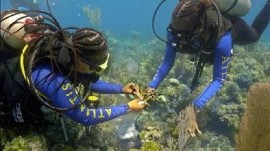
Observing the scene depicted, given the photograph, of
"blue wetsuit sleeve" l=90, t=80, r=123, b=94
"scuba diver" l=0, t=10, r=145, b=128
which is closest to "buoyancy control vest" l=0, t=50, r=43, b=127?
"scuba diver" l=0, t=10, r=145, b=128

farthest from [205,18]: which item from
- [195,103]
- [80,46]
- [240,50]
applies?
[240,50]

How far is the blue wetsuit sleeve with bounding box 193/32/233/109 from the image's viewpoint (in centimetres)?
573

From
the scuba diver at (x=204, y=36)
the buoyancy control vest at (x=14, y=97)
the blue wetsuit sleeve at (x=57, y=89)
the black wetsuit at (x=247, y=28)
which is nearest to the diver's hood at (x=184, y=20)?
the scuba diver at (x=204, y=36)

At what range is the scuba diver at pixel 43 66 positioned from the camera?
4.05m

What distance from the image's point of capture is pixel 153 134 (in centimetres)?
584

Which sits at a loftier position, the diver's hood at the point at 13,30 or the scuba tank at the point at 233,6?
the diver's hood at the point at 13,30

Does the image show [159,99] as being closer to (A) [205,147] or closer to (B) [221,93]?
(A) [205,147]

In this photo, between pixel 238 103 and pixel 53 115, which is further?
pixel 238 103

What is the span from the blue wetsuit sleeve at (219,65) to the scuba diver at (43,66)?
2.00 m

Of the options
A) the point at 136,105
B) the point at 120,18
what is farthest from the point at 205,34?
the point at 120,18

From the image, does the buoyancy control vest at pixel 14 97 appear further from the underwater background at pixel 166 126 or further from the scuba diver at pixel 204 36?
the scuba diver at pixel 204 36

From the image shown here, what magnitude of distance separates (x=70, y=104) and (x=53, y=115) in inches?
53.8

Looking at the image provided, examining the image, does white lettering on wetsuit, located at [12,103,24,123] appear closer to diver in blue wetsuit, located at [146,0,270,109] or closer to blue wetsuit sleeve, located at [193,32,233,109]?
diver in blue wetsuit, located at [146,0,270,109]

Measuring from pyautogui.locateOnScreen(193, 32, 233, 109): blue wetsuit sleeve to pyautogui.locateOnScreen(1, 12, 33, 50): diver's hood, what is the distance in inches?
118
